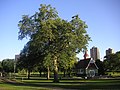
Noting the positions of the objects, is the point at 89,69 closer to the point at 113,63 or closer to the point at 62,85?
the point at 113,63

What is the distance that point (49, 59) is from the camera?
57.7 meters

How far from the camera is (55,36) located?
58.4 m

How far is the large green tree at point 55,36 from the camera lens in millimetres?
57844

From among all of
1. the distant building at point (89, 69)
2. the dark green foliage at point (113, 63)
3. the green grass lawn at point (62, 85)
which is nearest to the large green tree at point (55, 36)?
the green grass lawn at point (62, 85)

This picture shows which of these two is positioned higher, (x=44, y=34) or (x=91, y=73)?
(x=44, y=34)

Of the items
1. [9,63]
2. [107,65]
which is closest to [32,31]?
[107,65]

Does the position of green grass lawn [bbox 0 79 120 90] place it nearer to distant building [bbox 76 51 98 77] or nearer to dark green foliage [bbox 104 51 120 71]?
distant building [bbox 76 51 98 77]

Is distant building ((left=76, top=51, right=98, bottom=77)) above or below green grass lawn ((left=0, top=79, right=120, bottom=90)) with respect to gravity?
above

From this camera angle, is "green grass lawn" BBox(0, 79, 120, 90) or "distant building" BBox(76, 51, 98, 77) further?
"distant building" BBox(76, 51, 98, 77)

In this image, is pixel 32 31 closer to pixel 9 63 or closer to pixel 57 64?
pixel 57 64

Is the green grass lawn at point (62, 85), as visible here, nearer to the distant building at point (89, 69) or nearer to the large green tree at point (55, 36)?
the large green tree at point (55, 36)

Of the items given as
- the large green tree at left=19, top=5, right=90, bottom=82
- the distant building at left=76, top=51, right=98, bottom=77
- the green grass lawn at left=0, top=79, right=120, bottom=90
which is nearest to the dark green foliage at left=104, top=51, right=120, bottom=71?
the distant building at left=76, top=51, right=98, bottom=77

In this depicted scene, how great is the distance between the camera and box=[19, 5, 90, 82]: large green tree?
Result: 57844 mm

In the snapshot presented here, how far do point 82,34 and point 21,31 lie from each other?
14.2 m
